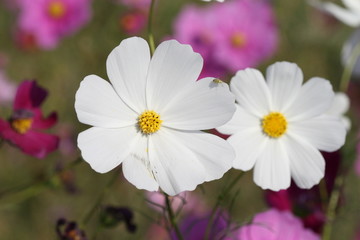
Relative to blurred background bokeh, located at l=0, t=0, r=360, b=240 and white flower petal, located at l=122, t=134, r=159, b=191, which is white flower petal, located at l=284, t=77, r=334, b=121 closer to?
white flower petal, located at l=122, t=134, r=159, b=191

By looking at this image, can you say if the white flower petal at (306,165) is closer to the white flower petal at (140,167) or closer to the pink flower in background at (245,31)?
the white flower petal at (140,167)

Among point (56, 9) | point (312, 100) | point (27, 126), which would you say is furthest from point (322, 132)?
point (56, 9)

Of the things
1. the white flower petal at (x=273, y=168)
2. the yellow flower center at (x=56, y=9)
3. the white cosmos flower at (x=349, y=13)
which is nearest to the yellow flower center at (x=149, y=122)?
the white flower petal at (x=273, y=168)

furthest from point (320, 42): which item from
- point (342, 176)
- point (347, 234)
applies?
point (342, 176)

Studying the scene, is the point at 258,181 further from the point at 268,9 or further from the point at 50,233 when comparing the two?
the point at 50,233

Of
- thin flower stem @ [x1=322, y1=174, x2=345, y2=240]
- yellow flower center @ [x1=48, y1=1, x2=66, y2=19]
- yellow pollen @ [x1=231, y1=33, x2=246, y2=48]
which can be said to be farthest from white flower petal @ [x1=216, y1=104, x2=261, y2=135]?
yellow flower center @ [x1=48, y1=1, x2=66, y2=19]
